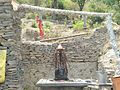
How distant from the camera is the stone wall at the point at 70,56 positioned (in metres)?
15.5

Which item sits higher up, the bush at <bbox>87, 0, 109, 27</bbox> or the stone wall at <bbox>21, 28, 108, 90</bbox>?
the bush at <bbox>87, 0, 109, 27</bbox>

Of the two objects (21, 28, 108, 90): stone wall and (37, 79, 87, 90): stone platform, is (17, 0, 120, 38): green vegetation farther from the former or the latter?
(37, 79, 87, 90): stone platform

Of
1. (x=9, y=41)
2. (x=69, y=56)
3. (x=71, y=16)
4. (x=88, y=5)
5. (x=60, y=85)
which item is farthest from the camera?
(x=88, y=5)

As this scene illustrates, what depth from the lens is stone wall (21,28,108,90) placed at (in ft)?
50.9

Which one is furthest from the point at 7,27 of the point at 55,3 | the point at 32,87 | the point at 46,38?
the point at 55,3

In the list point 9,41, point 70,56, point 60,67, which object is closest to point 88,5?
point 70,56

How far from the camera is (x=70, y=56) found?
15875 mm

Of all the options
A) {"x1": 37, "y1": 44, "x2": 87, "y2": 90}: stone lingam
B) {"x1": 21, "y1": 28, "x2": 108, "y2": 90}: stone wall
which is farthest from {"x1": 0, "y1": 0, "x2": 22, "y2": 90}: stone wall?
{"x1": 21, "y1": 28, "x2": 108, "y2": 90}: stone wall

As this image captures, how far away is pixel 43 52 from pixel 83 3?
12358 millimetres

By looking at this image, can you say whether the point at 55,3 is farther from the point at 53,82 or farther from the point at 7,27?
the point at 53,82

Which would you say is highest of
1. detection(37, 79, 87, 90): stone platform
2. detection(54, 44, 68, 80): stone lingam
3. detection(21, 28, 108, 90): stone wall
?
detection(21, 28, 108, 90): stone wall

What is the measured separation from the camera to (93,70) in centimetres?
1583

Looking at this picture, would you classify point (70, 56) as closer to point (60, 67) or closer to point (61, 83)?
point (60, 67)

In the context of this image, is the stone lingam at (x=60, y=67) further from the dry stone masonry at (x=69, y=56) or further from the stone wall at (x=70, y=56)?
the stone wall at (x=70, y=56)
